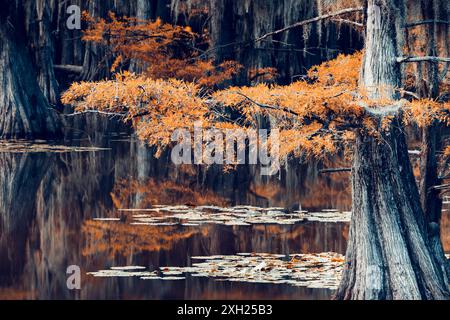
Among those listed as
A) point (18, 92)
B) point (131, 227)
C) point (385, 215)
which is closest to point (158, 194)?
point (131, 227)

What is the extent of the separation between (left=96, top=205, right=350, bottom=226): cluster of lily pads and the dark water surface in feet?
1.04

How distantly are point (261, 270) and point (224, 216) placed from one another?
389 cm

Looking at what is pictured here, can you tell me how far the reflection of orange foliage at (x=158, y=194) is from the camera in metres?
17.6

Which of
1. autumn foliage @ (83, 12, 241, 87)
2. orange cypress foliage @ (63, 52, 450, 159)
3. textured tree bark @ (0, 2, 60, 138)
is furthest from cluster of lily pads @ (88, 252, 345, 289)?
textured tree bark @ (0, 2, 60, 138)

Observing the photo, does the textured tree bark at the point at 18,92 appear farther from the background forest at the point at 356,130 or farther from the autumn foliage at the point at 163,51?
the background forest at the point at 356,130

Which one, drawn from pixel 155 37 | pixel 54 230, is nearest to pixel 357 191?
pixel 54 230

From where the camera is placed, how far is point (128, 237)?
1391cm

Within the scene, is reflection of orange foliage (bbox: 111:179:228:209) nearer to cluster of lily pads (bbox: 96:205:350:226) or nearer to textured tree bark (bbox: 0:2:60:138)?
cluster of lily pads (bbox: 96:205:350:226)

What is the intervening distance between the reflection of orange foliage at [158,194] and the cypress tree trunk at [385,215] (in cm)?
712

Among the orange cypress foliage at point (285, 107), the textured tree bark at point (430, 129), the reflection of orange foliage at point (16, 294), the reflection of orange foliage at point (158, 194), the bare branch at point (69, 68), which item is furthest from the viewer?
the bare branch at point (69, 68)

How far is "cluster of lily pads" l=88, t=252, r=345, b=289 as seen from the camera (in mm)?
11133

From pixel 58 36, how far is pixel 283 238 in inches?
1141

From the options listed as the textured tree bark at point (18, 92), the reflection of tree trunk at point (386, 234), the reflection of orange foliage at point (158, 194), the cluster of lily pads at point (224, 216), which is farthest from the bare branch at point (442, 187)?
the textured tree bark at point (18, 92)

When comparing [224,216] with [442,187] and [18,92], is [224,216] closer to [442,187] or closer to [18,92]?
[442,187]
